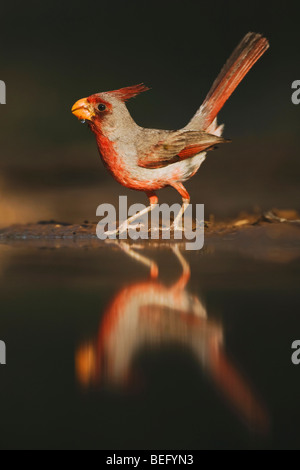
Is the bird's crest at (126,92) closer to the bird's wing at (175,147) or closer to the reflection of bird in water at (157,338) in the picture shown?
the bird's wing at (175,147)

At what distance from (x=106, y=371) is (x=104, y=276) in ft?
2.66

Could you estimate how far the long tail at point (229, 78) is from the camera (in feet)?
9.38

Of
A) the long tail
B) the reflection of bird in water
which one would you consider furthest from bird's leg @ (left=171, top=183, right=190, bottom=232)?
the reflection of bird in water

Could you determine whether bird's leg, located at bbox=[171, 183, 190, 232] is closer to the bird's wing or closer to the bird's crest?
the bird's wing

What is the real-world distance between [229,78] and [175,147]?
624mm

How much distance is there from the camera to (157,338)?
1.09 m

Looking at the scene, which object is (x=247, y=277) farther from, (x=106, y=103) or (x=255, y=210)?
(x=255, y=210)

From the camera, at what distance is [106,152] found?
267 centimetres

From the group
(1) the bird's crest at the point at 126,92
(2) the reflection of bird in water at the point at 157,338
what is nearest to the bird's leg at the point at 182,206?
(1) the bird's crest at the point at 126,92

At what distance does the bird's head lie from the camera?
2643 millimetres

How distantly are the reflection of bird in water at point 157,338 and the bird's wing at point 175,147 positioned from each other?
112 centimetres

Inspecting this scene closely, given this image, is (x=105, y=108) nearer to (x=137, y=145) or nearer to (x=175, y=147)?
(x=137, y=145)

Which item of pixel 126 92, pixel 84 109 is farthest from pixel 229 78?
pixel 84 109

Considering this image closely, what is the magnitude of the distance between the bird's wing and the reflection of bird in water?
1.12m
